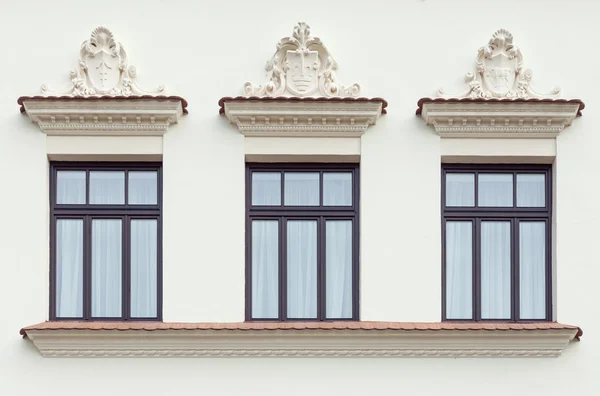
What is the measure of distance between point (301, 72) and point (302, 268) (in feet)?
9.06

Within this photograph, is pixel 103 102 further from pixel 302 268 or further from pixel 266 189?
pixel 302 268

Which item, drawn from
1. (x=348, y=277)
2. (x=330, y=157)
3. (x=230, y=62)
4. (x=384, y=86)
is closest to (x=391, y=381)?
(x=348, y=277)

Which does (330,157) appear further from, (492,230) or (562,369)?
(562,369)

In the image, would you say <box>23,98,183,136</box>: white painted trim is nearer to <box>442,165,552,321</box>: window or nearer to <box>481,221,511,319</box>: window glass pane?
<box>442,165,552,321</box>: window

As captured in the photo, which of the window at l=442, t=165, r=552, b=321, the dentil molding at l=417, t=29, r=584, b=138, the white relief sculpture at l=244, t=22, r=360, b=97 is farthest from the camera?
the window at l=442, t=165, r=552, b=321

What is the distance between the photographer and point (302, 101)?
11.0 metres

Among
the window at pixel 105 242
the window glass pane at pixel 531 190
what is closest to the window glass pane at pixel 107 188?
the window at pixel 105 242

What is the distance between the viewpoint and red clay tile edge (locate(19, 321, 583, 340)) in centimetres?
1071

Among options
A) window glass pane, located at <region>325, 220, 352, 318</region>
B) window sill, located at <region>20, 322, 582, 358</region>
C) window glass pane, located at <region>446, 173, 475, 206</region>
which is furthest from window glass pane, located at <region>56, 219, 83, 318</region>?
window glass pane, located at <region>446, 173, 475, 206</region>

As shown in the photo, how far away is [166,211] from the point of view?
36.6 feet

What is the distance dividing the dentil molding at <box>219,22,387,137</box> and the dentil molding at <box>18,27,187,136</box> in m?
0.94

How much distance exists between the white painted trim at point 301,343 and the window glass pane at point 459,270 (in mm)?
622

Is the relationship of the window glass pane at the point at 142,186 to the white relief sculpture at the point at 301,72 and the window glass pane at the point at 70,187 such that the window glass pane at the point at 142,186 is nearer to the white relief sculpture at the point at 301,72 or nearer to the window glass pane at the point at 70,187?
the window glass pane at the point at 70,187

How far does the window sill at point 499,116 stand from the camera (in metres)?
11.1
